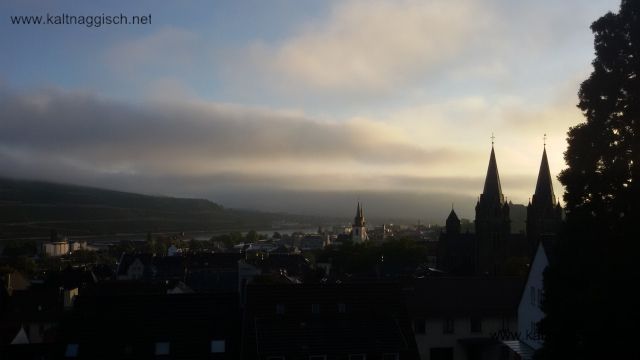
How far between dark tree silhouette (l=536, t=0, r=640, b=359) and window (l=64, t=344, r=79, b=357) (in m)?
19.6

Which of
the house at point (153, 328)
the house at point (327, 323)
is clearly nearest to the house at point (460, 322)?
the house at point (327, 323)

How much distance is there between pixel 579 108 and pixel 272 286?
55.0 ft

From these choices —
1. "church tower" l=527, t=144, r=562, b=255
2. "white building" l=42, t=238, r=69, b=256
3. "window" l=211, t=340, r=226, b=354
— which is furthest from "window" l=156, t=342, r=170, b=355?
"white building" l=42, t=238, r=69, b=256

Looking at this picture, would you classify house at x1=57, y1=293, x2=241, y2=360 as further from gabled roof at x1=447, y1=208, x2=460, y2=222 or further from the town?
gabled roof at x1=447, y1=208, x2=460, y2=222

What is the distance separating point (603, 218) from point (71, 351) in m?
22.3

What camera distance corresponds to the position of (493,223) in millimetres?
81000

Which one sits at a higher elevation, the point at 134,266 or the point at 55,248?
the point at 134,266

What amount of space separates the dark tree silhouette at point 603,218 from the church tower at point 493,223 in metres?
62.8

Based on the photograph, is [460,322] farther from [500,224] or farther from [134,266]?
[134,266]

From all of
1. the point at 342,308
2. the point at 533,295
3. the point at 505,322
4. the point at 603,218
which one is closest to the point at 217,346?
the point at 342,308

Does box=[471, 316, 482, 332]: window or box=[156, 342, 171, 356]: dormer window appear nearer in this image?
box=[156, 342, 171, 356]: dormer window

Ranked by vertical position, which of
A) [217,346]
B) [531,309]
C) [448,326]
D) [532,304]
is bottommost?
[448,326]

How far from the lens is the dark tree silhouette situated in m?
16.2

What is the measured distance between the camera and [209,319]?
96.5 ft
